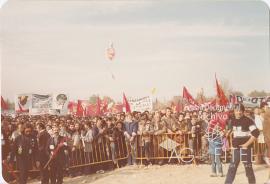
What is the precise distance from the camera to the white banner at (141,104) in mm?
3309

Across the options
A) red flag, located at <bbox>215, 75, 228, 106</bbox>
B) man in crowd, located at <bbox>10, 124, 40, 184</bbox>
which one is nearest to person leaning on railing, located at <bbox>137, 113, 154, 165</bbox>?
red flag, located at <bbox>215, 75, 228, 106</bbox>

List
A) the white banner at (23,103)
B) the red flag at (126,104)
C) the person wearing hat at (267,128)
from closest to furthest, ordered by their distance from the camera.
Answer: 1. the white banner at (23,103)
2. the red flag at (126,104)
3. the person wearing hat at (267,128)

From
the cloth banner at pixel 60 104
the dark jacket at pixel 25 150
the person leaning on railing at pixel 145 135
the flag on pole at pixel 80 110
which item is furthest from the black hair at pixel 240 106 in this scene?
the dark jacket at pixel 25 150

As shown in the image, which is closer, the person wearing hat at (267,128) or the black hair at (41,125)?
the black hair at (41,125)

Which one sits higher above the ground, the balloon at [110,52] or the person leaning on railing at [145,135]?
the balloon at [110,52]

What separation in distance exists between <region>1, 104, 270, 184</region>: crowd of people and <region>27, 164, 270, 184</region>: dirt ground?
1.8 inches

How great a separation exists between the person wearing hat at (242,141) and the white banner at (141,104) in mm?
668

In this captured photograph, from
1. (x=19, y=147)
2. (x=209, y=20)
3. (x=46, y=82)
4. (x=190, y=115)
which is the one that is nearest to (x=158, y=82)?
(x=190, y=115)

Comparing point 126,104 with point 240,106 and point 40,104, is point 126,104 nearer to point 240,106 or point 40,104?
point 40,104

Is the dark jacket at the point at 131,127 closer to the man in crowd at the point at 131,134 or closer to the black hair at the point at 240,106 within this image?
the man in crowd at the point at 131,134

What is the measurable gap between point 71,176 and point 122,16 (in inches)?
49.9

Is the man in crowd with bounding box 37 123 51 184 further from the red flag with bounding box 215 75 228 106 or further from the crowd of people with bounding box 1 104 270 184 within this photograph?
the red flag with bounding box 215 75 228 106

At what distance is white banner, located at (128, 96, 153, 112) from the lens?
331 cm

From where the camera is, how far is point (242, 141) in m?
3.40
